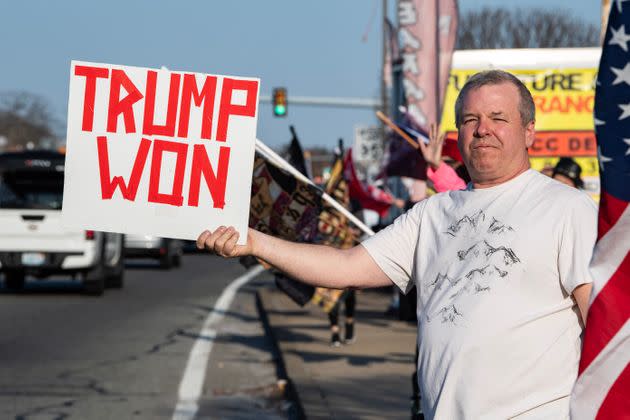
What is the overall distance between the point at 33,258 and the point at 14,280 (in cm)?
188

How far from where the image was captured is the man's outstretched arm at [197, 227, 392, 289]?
413cm

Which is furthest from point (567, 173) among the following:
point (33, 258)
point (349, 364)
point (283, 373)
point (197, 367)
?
point (33, 258)

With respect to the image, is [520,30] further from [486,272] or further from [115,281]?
[486,272]

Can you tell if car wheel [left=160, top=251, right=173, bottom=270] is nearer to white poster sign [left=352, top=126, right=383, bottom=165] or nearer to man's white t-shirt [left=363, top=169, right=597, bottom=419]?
white poster sign [left=352, top=126, right=383, bottom=165]

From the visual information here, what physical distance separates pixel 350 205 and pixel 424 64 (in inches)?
97.4

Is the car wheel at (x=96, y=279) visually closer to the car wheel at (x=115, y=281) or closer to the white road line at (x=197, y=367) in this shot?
the car wheel at (x=115, y=281)

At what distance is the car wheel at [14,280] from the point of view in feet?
73.7

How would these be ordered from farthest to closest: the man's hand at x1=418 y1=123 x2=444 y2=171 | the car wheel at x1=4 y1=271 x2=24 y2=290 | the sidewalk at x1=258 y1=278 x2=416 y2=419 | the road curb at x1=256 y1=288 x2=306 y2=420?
1. the car wheel at x1=4 y1=271 x2=24 y2=290
2. the road curb at x1=256 y1=288 x2=306 y2=420
3. the sidewalk at x1=258 y1=278 x2=416 y2=419
4. the man's hand at x1=418 y1=123 x2=444 y2=171

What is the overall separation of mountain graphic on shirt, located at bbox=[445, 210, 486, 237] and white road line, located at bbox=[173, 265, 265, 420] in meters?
5.96

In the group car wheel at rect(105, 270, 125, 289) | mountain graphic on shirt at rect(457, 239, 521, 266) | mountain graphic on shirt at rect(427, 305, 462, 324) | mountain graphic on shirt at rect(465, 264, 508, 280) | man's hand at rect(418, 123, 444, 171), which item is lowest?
car wheel at rect(105, 270, 125, 289)

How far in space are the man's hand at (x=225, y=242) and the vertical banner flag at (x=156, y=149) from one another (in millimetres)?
Answer: 58

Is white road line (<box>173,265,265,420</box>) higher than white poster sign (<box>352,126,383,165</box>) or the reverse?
the reverse

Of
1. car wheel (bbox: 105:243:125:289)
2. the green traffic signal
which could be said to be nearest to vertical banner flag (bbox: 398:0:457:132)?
car wheel (bbox: 105:243:125:289)

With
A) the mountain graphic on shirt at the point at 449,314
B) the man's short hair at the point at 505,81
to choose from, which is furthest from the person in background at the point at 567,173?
the mountain graphic on shirt at the point at 449,314
